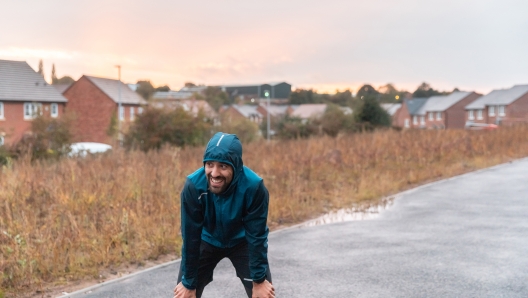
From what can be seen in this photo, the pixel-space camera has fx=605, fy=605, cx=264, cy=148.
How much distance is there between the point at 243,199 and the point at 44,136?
67.9ft

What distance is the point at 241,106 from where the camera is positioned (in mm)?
96750

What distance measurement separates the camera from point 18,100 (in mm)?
23984

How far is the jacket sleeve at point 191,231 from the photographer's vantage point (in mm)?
3617

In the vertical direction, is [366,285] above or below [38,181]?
below

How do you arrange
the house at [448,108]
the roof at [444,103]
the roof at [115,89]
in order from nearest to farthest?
1. the house at [448,108]
2. the roof at [115,89]
3. the roof at [444,103]

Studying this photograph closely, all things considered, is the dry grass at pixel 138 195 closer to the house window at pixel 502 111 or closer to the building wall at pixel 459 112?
the building wall at pixel 459 112

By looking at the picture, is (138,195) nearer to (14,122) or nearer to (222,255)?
(222,255)

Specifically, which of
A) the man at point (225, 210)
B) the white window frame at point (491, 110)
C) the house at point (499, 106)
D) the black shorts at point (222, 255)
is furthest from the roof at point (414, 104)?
the man at point (225, 210)

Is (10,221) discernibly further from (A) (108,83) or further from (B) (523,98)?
(B) (523,98)

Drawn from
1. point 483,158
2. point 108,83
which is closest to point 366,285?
point 483,158

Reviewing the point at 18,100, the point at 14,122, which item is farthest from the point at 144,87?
the point at 14,122

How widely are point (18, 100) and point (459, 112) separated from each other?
44.9 metres

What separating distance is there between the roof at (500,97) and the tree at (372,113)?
110 ft

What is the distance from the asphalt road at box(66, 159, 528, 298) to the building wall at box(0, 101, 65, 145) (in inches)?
603
